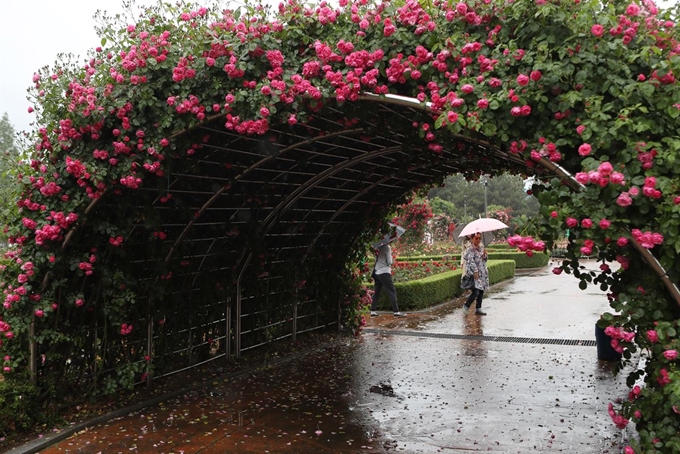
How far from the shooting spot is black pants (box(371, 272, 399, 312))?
1080 centimetres

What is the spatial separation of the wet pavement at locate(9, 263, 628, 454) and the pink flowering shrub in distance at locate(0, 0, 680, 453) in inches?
47.1

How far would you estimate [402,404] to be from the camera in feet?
19.6

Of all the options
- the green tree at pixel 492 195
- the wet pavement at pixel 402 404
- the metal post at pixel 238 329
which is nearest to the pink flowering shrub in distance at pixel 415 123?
the wet pavement at pixel 402 404

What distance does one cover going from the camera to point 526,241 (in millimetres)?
3539

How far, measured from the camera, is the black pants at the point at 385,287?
35.4 ft

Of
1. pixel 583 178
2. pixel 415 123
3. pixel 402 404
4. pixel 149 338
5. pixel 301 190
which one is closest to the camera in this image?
pixel 583 178

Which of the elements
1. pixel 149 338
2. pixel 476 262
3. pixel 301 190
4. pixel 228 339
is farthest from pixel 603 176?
pixel 476 262

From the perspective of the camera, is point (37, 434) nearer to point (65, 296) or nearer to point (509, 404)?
point (65, 296)

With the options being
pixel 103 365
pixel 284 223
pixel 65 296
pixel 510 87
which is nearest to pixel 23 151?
pixel 65 296

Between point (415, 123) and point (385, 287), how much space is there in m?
6.76

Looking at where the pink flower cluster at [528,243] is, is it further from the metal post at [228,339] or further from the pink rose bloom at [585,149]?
the metal post at [228,339]

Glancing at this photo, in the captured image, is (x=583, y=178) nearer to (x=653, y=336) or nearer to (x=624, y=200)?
(x=624, y=200)

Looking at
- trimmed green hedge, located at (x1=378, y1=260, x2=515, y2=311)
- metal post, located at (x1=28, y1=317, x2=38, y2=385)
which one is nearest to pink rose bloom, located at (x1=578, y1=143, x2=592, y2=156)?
metal post, located at (x1=28, y1=317, x2=38, y2=385)

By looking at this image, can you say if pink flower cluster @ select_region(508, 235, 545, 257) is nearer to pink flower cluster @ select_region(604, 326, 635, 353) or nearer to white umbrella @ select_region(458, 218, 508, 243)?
pink flower cluster @ select_region(604, 326, 635, 353)
